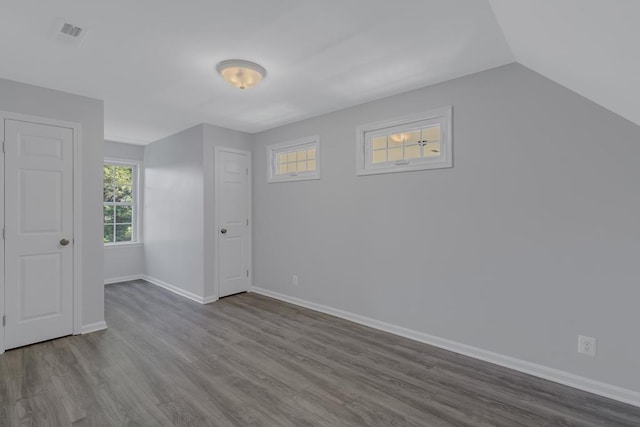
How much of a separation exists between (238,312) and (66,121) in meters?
2.81

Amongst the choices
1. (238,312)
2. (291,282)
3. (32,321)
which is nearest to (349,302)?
(291,282)

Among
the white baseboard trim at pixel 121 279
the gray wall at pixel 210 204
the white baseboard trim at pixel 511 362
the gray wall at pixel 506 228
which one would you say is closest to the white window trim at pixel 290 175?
the gray wall at pixel 506 228

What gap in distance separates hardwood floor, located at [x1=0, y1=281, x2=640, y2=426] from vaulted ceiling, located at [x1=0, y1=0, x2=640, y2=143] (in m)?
2.01

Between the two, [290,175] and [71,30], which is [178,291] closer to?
[290,175]

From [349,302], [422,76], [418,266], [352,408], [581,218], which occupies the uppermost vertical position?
[422,76]

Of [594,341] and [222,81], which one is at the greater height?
[222,81]

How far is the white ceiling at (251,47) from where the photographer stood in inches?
74.8

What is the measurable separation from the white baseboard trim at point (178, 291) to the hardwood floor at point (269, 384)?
90 cm

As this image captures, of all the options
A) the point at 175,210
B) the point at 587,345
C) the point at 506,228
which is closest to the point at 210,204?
the point at 175,210

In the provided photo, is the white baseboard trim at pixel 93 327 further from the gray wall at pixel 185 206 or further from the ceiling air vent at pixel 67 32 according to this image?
the ceiling air vent at pixel 67 32

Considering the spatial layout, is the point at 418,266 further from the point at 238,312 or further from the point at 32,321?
the point at 32,321

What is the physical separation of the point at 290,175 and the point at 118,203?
3423 mm

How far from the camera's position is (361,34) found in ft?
7.13

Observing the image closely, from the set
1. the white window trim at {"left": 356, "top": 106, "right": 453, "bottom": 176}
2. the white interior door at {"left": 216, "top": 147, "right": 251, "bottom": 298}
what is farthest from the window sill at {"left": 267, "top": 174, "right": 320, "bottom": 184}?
the white window trim at {"left": 356, "top": 106, "right": 453, "bottom": 176}
